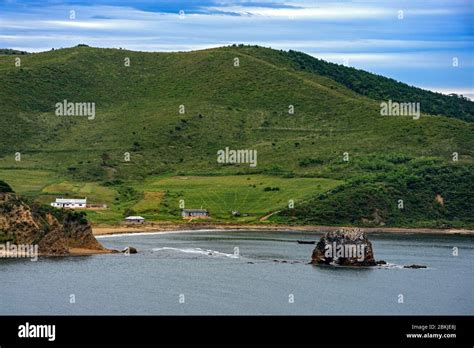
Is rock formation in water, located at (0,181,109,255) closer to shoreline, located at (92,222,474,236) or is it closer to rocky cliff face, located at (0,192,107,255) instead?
rocky cliff face, located at (0,192,107,255)

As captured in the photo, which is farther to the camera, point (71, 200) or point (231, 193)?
point (231, 193)

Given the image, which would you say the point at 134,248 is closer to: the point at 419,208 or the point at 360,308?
the point at 360,308

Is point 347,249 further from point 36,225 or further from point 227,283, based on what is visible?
point 36,225

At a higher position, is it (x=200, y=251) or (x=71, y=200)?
(x=71, y=200)

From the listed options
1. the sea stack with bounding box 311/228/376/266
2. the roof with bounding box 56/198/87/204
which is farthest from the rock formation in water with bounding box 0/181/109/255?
the roof with bounding box 56/198/87/204
